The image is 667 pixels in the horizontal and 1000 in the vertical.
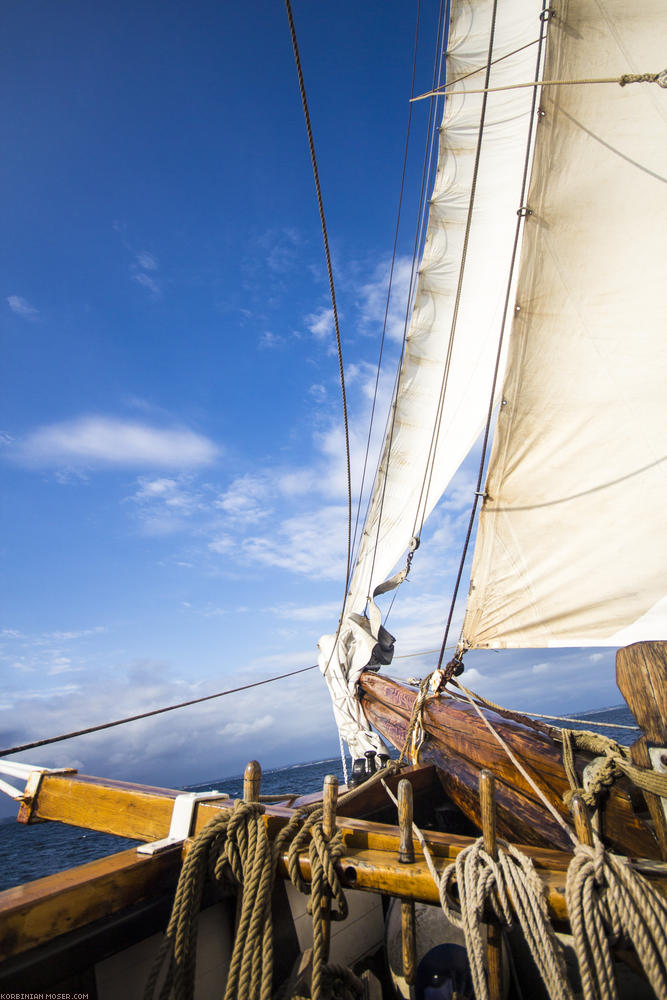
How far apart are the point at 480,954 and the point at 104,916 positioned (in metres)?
1.36

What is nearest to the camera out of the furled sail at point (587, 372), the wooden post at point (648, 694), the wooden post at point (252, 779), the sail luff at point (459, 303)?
the wooden post at point (648, 694)

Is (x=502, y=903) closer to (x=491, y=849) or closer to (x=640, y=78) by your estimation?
(x=491, y=849)

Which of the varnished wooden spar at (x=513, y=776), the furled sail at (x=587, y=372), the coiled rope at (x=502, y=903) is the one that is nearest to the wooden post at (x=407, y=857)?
the coiled rope at (x=502, y=903)

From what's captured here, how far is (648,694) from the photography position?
6.14 ft

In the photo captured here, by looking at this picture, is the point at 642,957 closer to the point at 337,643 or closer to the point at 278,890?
the point at 278,890

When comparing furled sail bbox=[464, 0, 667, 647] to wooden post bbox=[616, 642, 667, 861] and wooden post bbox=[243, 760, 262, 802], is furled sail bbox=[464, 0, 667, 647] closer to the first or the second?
wooden post bbox=[616, 642, 667, 861]

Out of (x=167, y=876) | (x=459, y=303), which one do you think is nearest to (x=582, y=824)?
(x=167, y=876)

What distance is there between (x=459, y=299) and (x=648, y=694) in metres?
6.49

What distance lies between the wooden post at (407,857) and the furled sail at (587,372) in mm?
2960

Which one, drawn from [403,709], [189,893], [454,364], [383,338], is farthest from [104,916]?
[383,338]

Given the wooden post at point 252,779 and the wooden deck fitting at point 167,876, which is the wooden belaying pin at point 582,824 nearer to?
the wooden deck fitting at point 167,876

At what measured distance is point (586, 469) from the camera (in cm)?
441

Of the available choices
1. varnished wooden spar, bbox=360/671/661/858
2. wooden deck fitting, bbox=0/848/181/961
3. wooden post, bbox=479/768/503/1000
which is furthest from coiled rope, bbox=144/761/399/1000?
varnished wooden spar, bbox=360/671/661/858

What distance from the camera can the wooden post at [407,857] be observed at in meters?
1.72
